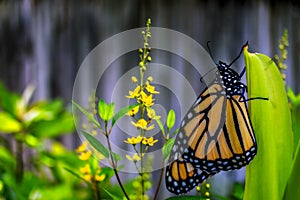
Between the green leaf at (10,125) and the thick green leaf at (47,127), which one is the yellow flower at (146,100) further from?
the green leaf at (10,125)

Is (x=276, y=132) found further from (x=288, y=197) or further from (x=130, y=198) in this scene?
(x=130, y=198)

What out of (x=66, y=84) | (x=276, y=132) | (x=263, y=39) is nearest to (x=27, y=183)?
(x=276, y=132)

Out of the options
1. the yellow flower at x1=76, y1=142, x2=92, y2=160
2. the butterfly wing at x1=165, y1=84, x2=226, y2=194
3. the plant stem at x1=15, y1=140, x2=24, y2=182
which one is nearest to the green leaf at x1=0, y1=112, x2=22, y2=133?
the plant stem at x1=15, y1=140, x2=24, y2=182

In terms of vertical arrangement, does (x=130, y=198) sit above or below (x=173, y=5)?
below

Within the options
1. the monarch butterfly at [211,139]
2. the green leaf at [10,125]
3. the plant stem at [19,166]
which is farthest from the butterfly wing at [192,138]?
the green leaf at [10,125]

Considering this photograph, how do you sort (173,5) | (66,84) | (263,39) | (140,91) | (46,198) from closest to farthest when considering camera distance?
(140,91), (46,198), (263,39), (173,5), (66,84)

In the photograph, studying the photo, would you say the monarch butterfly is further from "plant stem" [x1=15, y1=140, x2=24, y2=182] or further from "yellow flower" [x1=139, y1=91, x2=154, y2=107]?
"plant stem" [x1=15, y1=140, x2=24, y2=182]
